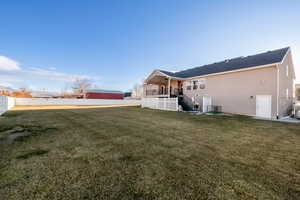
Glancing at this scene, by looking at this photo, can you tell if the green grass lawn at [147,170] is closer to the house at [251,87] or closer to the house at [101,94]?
the house at [251,87]

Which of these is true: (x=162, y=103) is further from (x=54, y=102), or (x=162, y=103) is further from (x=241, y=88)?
(x=54, y=102)

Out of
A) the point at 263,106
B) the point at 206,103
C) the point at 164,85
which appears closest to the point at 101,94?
the point at 164,85

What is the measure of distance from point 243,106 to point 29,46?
1226 inches

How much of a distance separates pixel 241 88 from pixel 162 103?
8075mm

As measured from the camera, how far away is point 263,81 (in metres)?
9.81

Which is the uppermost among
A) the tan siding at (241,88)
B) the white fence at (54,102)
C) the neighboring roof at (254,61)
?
the neighboring roof at (254,61)

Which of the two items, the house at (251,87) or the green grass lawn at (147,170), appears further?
the house at (251,87)

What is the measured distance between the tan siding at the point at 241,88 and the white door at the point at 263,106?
191mm

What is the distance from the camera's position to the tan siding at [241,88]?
9512 millimetres

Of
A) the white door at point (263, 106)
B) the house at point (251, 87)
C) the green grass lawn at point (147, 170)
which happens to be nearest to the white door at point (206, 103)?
the house at point (251, 87)

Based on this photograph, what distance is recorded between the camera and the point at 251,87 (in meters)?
10.4

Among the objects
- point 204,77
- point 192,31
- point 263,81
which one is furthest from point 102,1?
point 263,81

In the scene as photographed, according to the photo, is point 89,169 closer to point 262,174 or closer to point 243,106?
point 262,174

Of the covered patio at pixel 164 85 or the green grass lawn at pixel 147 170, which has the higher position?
the covered patio at pixel 164 85
